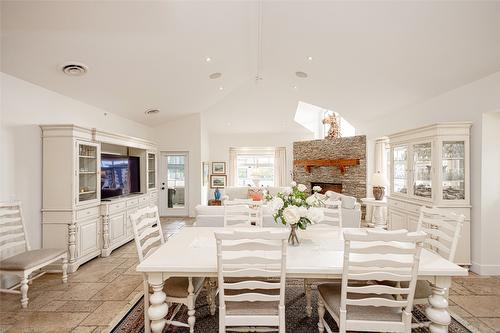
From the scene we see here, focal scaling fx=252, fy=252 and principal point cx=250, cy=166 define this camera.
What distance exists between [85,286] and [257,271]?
2548 mm

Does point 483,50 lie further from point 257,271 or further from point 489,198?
point 257,271

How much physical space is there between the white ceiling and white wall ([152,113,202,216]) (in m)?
2.07

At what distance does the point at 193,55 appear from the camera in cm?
393

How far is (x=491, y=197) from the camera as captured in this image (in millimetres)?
3291

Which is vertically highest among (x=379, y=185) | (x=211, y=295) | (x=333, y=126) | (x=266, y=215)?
(x=333, y=126)

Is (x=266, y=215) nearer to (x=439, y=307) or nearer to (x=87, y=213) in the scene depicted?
(x=439, y=307)

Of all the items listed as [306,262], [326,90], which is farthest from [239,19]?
[306,262]

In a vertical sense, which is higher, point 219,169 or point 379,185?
point 219,169

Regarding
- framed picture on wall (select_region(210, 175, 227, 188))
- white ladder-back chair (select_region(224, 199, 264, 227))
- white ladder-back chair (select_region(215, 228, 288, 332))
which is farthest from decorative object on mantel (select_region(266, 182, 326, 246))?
framed picture on wall (select_region(210, 175, 227, 188))

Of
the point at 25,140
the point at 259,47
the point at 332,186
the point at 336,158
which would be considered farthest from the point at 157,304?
the point at 332,186

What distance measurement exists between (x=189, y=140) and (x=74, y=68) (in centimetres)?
414

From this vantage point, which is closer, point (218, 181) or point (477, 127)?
point (477, 127)

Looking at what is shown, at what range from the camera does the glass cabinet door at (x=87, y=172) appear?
373 cm

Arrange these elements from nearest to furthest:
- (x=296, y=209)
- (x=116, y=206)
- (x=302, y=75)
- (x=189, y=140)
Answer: (x=296, y=209) → (x=116, y=206) → (x=302, y=75) → (x=189, y=140)
